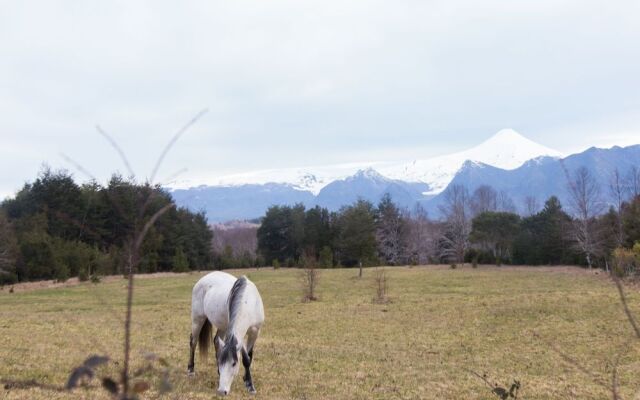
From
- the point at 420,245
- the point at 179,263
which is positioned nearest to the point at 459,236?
the point at 420,245

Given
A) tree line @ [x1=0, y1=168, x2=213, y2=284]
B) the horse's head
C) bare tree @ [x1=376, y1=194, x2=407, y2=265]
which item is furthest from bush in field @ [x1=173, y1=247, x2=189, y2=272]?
the horse's head

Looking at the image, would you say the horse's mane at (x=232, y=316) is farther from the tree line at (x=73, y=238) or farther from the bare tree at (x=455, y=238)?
the bare tree at (x=455, y=238)

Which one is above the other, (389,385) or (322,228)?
(322,228)

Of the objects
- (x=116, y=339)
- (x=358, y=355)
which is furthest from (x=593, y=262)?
(x=116, y=339)

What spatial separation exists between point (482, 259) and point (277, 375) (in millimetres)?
48293

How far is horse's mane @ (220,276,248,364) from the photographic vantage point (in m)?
7.09

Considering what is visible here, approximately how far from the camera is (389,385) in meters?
8.84

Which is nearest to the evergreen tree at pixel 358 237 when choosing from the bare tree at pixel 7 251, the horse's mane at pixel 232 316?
the bare tree at pixel 7 251

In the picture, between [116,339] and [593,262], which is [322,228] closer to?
[593,262]

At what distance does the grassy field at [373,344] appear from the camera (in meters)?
8.46

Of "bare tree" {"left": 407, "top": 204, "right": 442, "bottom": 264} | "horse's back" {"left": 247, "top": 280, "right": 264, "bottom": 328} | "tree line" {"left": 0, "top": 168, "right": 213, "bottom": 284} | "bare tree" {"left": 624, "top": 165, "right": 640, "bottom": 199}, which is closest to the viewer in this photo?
"horse's back" {"left": 247, "top": 280, "right": 264, "bottom": 328}

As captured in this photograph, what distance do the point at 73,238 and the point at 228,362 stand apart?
50427mm

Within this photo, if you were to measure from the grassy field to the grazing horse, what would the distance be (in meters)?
0.46

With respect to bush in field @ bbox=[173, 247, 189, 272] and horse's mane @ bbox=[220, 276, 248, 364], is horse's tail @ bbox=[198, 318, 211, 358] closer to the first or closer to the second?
horse's mane @ bbox=[220, 276, 248, 364]
